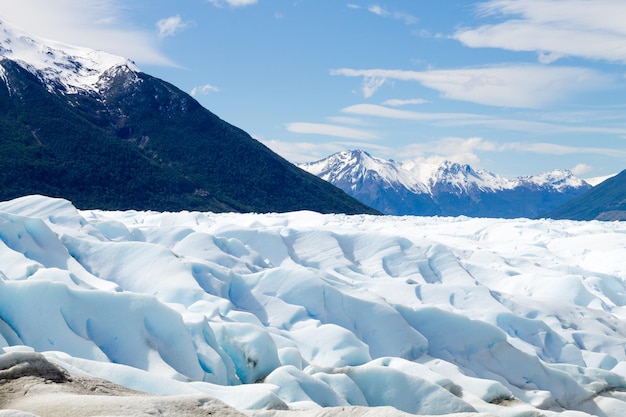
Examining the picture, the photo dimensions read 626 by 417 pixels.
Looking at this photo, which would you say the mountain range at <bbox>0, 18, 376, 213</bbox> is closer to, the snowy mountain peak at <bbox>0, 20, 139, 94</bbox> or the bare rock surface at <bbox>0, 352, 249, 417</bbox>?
the snowy mountain peak at <bbox>0, 20, 139, 94</bbox>

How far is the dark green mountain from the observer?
263ft

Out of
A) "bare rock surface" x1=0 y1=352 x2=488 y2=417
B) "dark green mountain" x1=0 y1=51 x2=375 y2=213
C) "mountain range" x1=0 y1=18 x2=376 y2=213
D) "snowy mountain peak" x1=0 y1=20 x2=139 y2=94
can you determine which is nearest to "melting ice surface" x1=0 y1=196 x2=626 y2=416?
"bare rock surface" x1=0 y1=352 x2=488 y2=417

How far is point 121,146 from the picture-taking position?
9312cm

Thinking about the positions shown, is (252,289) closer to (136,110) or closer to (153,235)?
(153,235)

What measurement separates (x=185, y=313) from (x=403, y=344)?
5263 millimetres

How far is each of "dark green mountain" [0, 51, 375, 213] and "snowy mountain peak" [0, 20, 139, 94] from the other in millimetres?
1169

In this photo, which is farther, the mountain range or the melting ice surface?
the mountain range

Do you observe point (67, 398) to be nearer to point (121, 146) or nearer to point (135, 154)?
point (135, 154)

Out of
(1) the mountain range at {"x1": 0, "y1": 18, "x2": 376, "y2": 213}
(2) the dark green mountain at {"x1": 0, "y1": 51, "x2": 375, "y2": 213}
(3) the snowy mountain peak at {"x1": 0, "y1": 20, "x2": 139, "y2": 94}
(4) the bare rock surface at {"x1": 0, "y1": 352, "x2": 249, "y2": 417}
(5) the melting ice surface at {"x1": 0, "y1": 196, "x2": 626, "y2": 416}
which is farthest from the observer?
(3) the snowy mountain peak at {"x1": 0, "y1": 20, "x2": 139, "y2": 94}

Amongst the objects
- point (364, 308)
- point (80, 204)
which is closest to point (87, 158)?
point (80, 204)

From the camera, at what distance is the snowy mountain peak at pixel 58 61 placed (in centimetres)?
10812

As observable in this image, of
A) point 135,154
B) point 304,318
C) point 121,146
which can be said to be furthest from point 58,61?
point 304,318

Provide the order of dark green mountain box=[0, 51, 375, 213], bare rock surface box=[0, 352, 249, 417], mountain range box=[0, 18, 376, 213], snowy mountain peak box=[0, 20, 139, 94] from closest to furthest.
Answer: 1. bare rock surface box=[0, 352, 249, 417]
2. dark green mountain box=[0, 51, 375, 213]
3. mountain range box=[0, 18, 376, 213]
4. snowy mountain peak box=[0, 20, 139, 94]

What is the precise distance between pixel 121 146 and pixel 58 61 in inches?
1382
